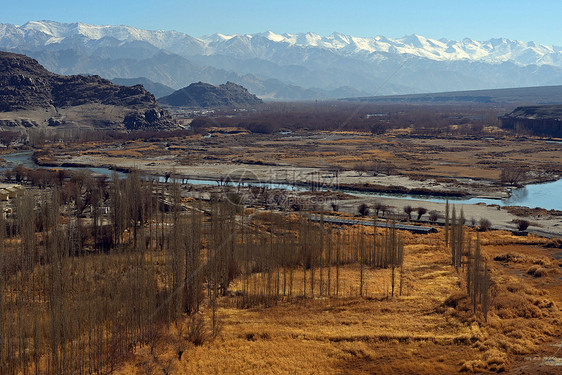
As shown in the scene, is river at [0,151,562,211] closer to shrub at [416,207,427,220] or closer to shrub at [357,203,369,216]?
shrub at [416,207,427,220]

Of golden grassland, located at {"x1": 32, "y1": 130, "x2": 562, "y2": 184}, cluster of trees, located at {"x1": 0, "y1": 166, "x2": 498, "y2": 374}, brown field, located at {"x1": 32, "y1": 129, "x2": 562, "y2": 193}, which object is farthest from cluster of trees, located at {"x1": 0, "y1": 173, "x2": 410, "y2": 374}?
golden grassland, located at {"x1": 32, "y1": 130, "x2": 562, "y2": 184}

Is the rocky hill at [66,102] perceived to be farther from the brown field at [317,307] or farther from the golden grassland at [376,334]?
the golden grassland at [376,334]

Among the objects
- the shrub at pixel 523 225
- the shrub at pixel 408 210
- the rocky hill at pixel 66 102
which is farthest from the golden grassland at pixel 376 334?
the rocky hill at pixel 66 102

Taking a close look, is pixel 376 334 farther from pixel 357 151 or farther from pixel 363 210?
pixel 357 151

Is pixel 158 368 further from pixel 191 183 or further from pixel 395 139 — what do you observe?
pixel 395 139

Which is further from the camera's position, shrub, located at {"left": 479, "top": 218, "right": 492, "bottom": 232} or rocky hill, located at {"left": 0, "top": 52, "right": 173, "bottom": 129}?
→ rocky hill, located at {"left": 0, "top": 52, "right": 173, "bottom": 129}

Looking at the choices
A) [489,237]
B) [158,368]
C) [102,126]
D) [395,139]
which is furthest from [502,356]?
[102,126]

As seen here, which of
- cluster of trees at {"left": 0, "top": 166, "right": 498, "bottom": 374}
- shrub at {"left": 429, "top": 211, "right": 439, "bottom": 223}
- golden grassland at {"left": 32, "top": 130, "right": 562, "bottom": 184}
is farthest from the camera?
golden grassland at {"left": 32, "top": 130, "right": 562, "bottom": 184}
